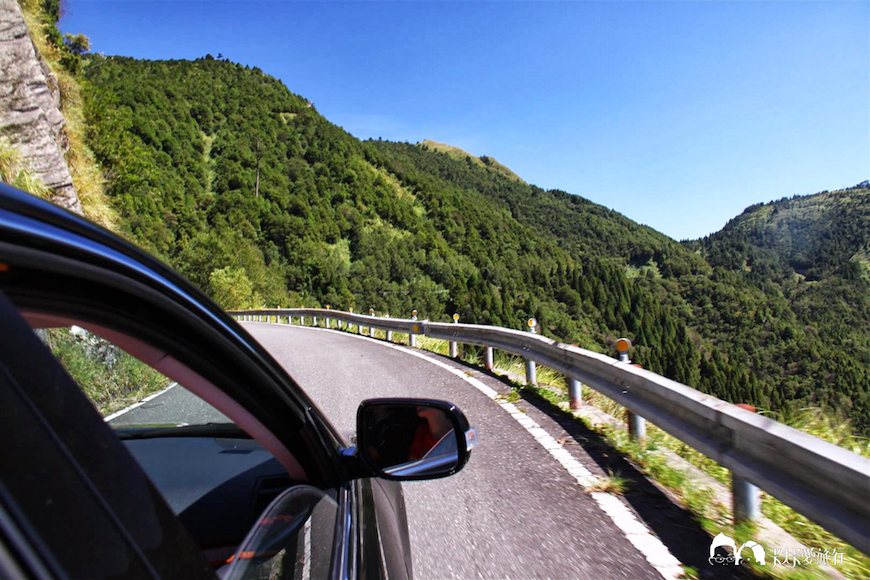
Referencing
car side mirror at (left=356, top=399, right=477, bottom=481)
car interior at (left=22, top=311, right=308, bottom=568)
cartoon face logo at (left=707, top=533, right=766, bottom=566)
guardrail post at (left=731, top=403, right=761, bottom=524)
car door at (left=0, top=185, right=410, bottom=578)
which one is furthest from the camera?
guardrail post at (left=731, top=403, right=761, bottom=524)

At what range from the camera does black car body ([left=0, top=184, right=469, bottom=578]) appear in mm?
542

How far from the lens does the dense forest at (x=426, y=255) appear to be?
273 feet

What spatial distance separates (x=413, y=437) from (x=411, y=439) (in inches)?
0.5

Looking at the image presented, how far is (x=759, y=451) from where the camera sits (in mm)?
2682

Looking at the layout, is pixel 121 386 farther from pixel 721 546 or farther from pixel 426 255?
pixel 426 255

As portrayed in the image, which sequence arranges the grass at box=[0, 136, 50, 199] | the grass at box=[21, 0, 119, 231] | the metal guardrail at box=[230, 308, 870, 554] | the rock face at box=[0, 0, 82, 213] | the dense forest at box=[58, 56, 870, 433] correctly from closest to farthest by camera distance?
the metal guardrail at box=[230, 308, 870, 554]
the grass at box=[0, 136, 50, 199]
the rock face at box=[0, 0, 82, 213]
the grass at box=[21, 0, 119, 231]
the dense forest at box=[58, 56, 870, 433]

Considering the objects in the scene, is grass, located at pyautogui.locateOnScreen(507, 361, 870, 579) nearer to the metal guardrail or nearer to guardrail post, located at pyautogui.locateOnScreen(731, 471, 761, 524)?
guardrail post, located at pyautogui.locateOnScreen(731, 471, 761, 524)

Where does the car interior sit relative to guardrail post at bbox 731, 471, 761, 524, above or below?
above

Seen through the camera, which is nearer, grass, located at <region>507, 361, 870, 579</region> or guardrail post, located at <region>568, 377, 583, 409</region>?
grass, located at <region>507, 361, 870, 579</region>

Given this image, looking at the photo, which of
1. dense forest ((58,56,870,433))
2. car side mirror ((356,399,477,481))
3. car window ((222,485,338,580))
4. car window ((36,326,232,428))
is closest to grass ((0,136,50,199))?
car window ((36,326,232,428))

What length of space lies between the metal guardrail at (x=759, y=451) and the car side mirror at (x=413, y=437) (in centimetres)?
158

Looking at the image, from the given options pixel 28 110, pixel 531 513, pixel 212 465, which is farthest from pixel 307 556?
pixel 28 110

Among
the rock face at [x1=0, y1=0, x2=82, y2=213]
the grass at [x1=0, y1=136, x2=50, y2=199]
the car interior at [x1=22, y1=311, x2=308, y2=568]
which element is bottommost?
the car interior at [x1=22, y1=311, x2=308, y2=568]

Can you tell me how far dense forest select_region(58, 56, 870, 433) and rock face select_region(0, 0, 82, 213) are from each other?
30766mm
